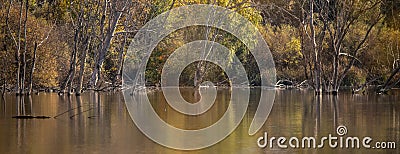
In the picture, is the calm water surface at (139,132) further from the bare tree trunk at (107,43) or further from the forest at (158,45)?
the forest at (158,45)

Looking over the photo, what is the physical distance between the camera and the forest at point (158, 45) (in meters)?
35.2

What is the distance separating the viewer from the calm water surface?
1455 cm

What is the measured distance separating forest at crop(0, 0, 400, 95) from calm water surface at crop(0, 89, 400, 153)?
23.9 ft

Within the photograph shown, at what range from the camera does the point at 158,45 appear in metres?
44.7

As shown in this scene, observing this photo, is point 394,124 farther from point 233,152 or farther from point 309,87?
point 309,87

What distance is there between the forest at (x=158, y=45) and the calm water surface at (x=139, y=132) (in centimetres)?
729

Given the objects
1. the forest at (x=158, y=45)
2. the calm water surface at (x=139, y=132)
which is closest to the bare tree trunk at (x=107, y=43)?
the forest at (x=158, y=45)

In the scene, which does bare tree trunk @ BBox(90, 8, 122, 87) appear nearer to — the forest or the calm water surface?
the forest

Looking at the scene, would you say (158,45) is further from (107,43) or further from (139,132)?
(139,132)

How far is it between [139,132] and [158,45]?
27354 mm

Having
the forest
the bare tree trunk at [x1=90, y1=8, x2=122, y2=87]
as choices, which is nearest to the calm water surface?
the bare tree trunk at [x1=90, y1=8, x2=122, y2=87]

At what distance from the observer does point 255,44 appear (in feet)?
153

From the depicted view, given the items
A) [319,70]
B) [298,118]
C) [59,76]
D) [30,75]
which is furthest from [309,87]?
[298,118]

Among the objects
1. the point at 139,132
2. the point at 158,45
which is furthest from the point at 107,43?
the point at 139,132
